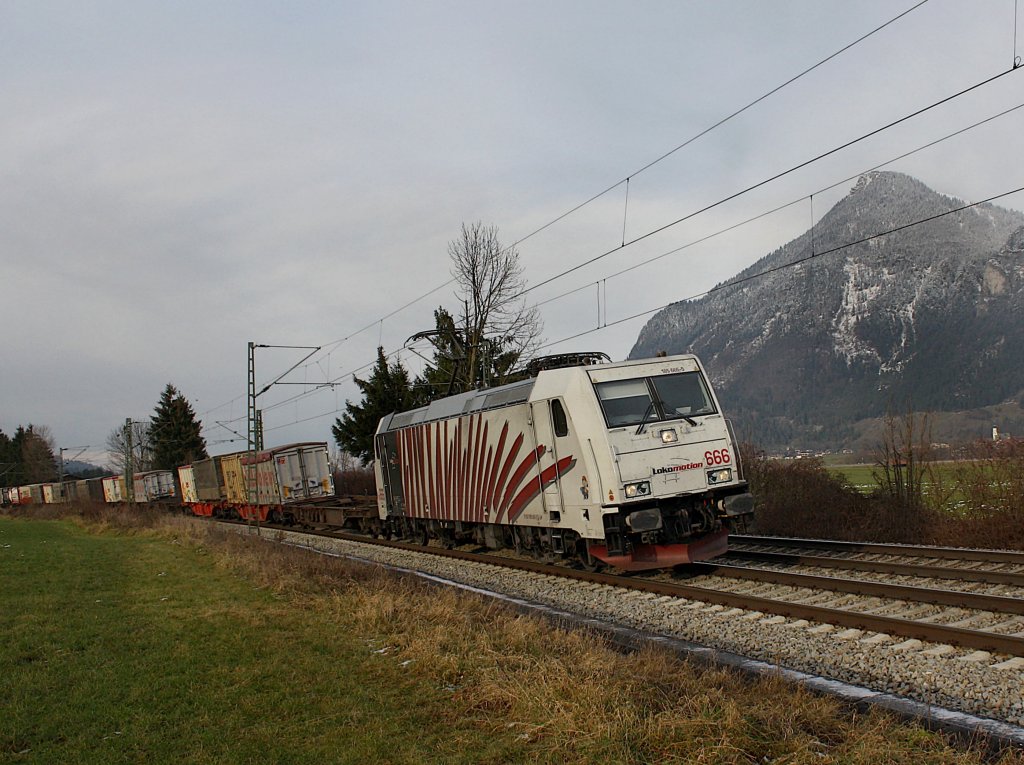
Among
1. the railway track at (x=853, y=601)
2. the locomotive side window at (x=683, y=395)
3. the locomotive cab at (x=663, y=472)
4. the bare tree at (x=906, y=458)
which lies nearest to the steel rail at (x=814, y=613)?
the railway track at (x=853, y=601)

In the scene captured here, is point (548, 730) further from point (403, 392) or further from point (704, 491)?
point (403, 392)

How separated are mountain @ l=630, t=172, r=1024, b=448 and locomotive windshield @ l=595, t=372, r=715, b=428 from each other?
96.6m

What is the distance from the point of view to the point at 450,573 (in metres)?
15.9

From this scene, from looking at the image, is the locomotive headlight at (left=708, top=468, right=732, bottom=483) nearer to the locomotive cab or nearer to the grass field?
the locomotive cab

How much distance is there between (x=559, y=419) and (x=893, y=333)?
160m

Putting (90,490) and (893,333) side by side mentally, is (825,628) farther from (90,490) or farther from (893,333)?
(893,333)

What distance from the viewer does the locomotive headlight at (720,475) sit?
40.5 feet

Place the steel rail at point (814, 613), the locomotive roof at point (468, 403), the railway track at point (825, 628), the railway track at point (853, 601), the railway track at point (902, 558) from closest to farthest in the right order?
1. the railway track at point (825, 628)
2. the steel rail at point (814, 613)
3. the railway track at point (853, 601)
4. the railway track at point (902, 558)
5. the locomotive roof at point (468, 403)

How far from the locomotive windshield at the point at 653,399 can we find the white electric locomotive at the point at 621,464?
0.06 ft

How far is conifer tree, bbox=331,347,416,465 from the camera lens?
43.5 m

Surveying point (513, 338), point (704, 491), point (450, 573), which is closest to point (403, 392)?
point (513, 338)

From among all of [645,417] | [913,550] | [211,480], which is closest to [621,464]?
[645,417]

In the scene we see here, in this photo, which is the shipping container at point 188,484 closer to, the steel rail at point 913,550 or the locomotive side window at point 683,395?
the steel rail at point 913,550

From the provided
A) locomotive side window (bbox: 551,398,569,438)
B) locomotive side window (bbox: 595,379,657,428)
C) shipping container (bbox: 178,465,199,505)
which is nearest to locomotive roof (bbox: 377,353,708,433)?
locomotive side window (bbox: 595,379,657,428)
